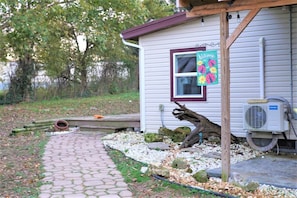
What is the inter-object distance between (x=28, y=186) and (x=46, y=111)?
8665 millimetres

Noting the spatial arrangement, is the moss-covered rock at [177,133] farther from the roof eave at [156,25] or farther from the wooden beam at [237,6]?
the wooden beam at [237,6]

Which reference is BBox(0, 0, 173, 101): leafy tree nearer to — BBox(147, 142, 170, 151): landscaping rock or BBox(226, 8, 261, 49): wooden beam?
BBox(147, 142, 170, 151): landscaping rock

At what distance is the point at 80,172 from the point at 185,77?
11.6 feet

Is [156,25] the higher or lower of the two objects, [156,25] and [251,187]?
the higher

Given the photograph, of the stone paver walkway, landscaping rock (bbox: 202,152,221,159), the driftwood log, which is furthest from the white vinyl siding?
the stone paver walkway

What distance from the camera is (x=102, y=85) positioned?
61.0 feet

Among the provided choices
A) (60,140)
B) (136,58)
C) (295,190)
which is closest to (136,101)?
(136,58)

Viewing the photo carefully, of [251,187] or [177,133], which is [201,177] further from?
[177,133]

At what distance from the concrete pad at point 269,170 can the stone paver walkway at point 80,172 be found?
53.4 inches

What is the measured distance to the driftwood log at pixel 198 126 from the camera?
7121 mm

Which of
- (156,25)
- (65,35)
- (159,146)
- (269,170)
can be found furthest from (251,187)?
(65,35)

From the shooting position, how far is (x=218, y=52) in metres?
7.45

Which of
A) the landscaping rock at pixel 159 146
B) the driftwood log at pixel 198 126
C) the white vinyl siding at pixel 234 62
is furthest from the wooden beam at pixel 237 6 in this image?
the landscaping rock at pixel 159 146

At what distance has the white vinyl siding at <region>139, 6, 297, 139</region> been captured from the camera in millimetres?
6758
